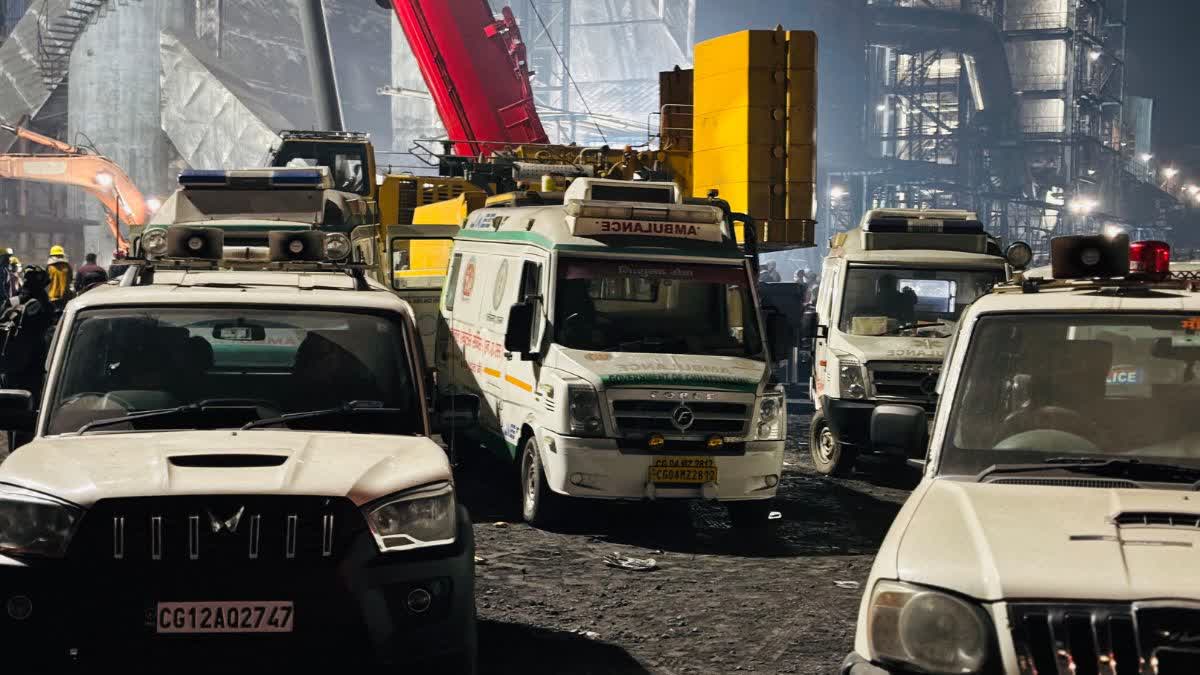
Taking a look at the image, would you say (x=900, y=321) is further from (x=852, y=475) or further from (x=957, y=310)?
Answer: (x=852, y=475)

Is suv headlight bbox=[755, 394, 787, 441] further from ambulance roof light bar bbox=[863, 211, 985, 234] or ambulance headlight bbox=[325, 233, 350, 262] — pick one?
ambulance roof light bar bbox=[863, 211, 985, 234]

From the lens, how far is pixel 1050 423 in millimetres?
5215

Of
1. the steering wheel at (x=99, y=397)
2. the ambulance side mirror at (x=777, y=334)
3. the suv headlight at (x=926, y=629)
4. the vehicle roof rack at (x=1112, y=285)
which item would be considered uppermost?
the vehicle roof rack at (x=1112, y=285)

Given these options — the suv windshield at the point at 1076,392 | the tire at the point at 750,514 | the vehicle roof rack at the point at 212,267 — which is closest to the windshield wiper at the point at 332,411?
the vehicle roof rack at the point at 212,267

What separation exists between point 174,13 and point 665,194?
45709mm

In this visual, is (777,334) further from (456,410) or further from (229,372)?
(229,372)

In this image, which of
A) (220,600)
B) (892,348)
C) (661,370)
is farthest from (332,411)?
(892,348)

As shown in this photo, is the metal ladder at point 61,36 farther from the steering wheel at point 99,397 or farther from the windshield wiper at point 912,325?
the steering wheel at point 99,397

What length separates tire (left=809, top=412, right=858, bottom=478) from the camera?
14.3 m

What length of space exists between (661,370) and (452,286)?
4.27 metres

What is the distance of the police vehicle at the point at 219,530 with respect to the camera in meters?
4.82

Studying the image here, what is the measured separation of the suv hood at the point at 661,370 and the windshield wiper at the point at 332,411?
4.71 meters

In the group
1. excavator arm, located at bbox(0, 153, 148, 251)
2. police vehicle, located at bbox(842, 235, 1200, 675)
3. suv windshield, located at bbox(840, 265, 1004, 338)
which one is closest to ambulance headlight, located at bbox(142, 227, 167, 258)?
police vehicle, located at bbox(842, 235, 1200, 675)

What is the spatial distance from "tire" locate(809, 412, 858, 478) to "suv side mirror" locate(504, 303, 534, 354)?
4.08 m
